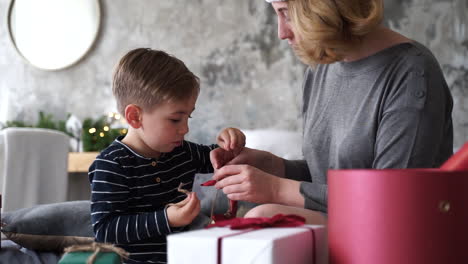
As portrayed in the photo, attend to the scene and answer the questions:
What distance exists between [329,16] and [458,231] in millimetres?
637

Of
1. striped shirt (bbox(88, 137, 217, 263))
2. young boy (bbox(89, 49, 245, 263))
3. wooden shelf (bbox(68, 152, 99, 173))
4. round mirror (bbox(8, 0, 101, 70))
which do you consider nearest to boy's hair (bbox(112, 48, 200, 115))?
young boy (bbox(89, 49, 245, 263))

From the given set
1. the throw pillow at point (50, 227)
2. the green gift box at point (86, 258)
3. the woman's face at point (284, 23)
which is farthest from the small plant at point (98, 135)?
the green gift box at point (86, 258)

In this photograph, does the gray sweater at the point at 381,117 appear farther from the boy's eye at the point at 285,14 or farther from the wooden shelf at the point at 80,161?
the wooden shelf at the point at 80,161

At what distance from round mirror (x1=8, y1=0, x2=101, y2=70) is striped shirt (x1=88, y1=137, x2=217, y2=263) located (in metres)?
3.09

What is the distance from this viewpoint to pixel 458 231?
654 millimetres

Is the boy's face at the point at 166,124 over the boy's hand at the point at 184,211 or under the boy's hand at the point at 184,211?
over

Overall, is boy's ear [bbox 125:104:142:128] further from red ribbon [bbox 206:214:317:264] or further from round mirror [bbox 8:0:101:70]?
round mirror [bbox 8:0:101:70]

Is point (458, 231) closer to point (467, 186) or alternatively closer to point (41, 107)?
point (467, 186)

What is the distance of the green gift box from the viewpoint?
2.35 feet

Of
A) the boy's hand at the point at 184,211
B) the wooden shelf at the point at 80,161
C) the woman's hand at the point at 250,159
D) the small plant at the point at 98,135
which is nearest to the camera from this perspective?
the boy's hand at the point at 184,211

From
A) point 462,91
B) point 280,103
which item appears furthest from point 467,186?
point 280,103

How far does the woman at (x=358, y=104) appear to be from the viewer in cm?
117

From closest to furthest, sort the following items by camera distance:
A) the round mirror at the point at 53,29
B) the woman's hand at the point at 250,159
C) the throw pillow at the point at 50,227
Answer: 1. the woman's hand at the point at 250,159
2. the throw pillow at the point at 50,227
3. the round mirror at the point at 53,29

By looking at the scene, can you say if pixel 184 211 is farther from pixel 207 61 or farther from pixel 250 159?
pixel 207 61
